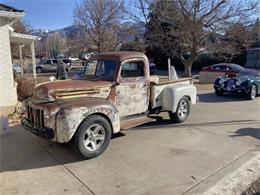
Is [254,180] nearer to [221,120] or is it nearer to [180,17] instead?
[221,120]

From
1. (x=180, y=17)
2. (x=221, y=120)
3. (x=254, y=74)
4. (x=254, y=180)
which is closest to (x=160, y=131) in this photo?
(x=221, y=120)

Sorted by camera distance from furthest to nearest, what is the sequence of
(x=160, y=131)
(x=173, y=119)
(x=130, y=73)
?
(x=173, y=119) → (x=160, y=131) → (x=130, y=73)

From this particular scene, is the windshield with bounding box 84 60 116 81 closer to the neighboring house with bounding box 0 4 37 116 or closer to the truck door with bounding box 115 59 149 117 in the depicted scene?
the truck door with bounding box 115 59 149 117

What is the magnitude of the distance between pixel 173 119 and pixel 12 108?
5.06 metres

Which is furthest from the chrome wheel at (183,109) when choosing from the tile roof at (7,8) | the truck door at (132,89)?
the tile roof at (7,8)

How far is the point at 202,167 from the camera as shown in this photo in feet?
Result: 15.0

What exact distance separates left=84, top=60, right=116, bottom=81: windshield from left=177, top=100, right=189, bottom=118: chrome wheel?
2.25 meters

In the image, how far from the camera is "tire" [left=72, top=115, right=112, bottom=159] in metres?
4.80

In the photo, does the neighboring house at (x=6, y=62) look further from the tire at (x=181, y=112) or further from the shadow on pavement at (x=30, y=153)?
the tire at (x=181, y=112)

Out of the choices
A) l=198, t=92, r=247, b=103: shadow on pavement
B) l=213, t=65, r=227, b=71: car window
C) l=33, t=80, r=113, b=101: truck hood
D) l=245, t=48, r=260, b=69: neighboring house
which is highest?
l=245, t=48, r=260, b=69: neighboring house

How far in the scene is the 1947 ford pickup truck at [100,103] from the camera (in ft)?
15.6

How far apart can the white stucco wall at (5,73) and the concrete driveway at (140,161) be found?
7.70 ft

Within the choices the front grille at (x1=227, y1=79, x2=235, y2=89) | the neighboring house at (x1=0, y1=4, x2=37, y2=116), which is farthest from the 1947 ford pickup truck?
the front grille at (x1=227, y1=79, x2=235, y2=89)

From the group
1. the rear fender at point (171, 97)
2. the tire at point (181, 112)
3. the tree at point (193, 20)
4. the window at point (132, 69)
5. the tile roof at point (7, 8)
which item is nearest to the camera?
the window at point (132, 69)
